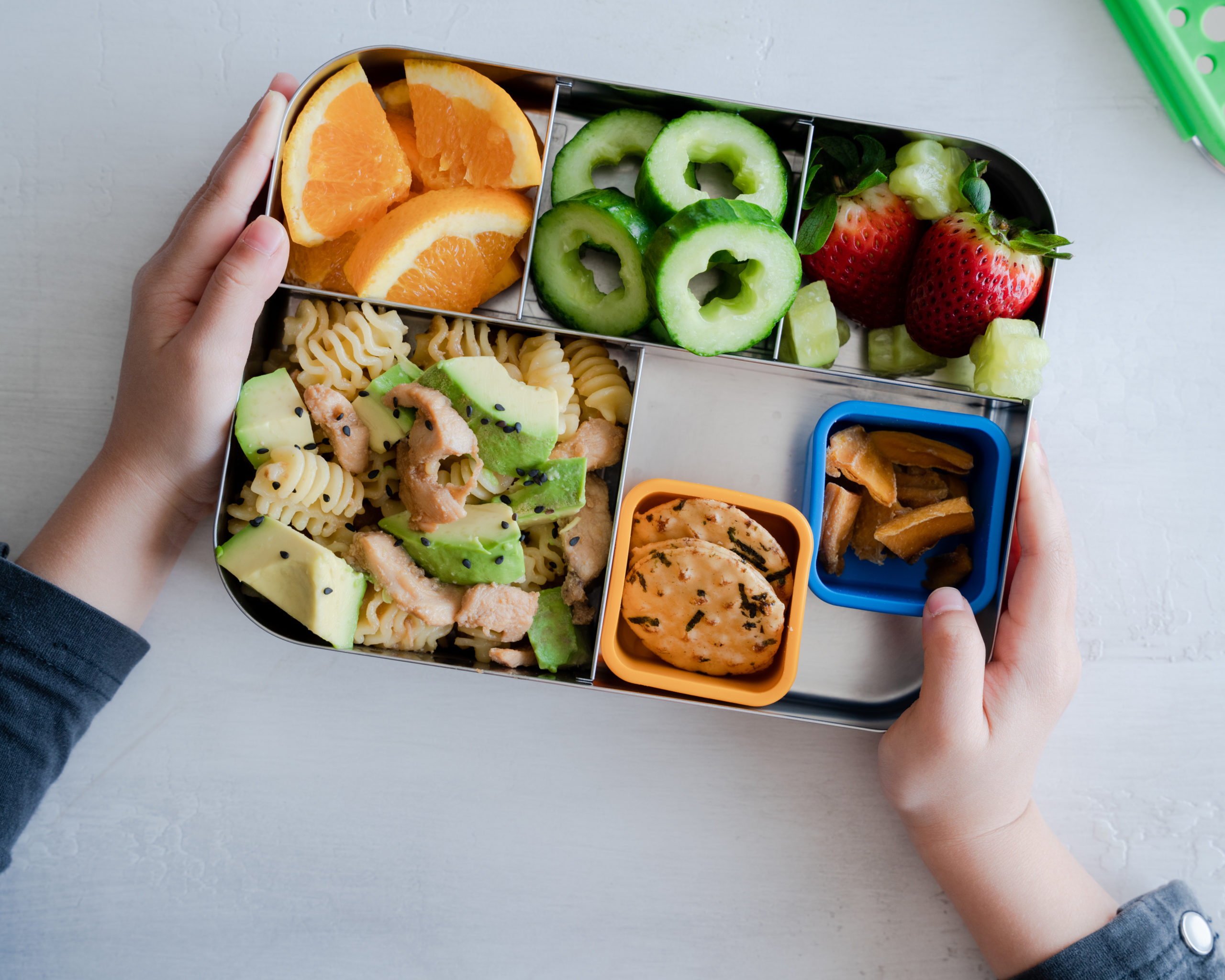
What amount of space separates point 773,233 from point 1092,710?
4.63ft

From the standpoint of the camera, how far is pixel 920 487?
5.80 ft

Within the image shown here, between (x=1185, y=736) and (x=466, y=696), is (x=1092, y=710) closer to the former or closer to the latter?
(x=1185, y=736)

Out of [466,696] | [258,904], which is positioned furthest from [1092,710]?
[258,904]

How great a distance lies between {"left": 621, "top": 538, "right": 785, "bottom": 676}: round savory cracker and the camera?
1.58 metres

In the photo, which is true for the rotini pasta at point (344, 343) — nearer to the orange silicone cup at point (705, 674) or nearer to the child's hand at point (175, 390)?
the child's hand at point (175, 390)

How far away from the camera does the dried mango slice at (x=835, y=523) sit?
1.72m

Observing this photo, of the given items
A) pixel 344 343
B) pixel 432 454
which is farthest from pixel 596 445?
pixel 344 343

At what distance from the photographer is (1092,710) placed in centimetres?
190

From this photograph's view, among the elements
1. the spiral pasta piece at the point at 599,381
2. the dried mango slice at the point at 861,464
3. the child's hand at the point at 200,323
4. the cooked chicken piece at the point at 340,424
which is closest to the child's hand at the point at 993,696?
the dried mango slice at the point at 861,464

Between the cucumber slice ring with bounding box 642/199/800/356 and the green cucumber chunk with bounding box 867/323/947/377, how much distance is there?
1.09 feet

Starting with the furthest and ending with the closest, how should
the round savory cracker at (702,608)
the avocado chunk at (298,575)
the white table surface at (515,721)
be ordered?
the white table surface at (515,721) → the round savory cracker at (702,608) → the avocado chunk at (298,575)

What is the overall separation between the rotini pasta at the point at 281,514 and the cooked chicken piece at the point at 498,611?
1.11ft

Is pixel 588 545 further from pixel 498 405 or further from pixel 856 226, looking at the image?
pixel 856 226

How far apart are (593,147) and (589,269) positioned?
27 cm
